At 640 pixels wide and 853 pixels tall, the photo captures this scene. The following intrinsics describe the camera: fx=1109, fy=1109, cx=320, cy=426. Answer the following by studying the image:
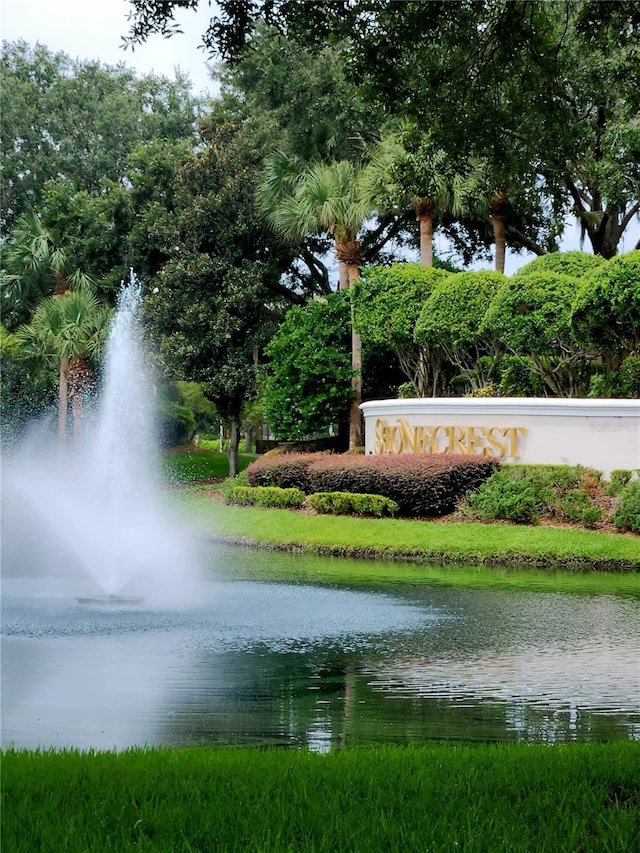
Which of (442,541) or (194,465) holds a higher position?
(194,465)

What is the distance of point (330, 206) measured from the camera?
3259cm

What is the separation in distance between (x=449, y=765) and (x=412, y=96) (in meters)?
7.39

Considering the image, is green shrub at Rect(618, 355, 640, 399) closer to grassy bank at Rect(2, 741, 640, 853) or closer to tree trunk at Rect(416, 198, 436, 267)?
tree trunk at Rect(416, 198, 436, 267)

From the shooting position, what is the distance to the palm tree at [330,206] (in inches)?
1286

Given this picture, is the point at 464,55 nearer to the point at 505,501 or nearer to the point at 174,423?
the point at 505,501

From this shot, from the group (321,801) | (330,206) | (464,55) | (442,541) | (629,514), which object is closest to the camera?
(321,801)

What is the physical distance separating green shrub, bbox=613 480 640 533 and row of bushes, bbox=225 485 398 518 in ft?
15.9

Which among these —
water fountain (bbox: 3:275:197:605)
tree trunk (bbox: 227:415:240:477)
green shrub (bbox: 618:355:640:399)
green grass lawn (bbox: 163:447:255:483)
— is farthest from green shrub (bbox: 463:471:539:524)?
green grass lawn (bbox: 163:447:255:483)

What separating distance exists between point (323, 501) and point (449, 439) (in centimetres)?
373

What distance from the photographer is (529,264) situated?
30172 millimetres

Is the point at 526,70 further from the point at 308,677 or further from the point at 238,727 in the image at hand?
the point at 238,727

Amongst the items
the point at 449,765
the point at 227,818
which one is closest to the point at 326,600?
the point at 449,765

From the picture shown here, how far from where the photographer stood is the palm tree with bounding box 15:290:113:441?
38.0m

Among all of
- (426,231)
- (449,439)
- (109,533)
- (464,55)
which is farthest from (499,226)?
(464,55)
